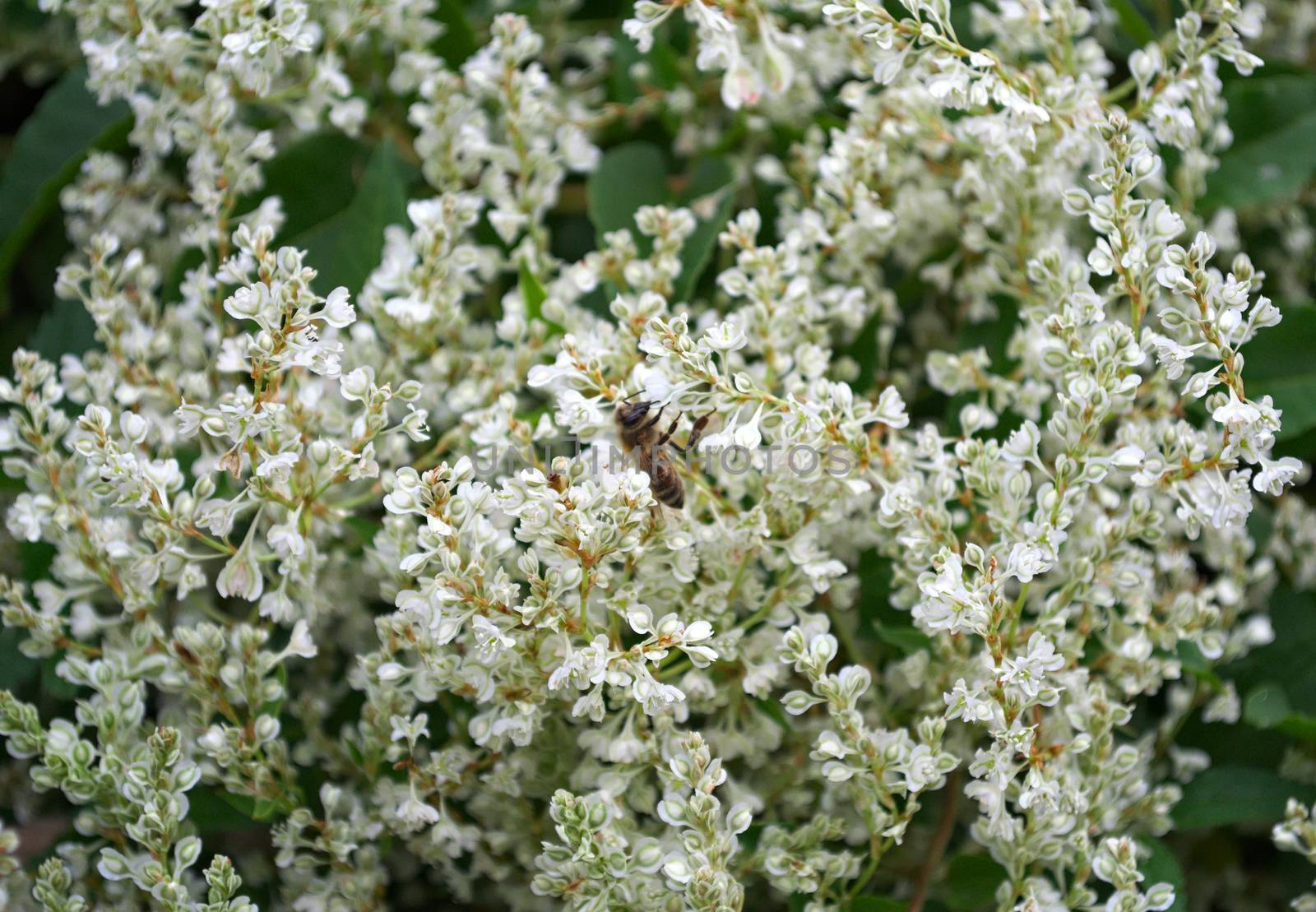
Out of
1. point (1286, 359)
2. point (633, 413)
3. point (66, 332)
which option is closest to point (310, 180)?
point (66, 332)

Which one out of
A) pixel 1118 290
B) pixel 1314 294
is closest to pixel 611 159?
pixel 1118 290

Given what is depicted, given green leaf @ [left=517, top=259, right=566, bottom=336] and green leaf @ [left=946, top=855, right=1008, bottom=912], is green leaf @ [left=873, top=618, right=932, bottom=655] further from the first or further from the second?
green leaf @ [left=517, top=259, right=566, bottom=336]

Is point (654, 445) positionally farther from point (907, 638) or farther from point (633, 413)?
point (907, 638)

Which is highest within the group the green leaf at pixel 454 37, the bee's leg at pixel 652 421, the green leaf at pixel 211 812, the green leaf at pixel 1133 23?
the green leaf at pixel 454 37

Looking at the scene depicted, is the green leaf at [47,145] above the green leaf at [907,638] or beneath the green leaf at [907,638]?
above

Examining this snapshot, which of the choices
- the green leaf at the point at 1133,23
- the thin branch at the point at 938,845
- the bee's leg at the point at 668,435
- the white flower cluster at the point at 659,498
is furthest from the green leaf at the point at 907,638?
the green leaf at the point at 1133,23

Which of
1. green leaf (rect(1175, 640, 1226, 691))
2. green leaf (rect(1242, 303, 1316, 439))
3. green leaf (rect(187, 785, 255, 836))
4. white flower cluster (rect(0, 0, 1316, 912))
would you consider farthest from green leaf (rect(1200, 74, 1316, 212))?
green leaf (rect(187, 785, 255, 836))

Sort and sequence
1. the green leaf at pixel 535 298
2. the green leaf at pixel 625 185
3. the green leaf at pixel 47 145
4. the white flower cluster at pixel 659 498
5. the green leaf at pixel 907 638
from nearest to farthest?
the white flower cluster at pixel 659 498, the green leaf at pixel 907 638, the green leaf at pixel 535 298, the green leaf at pixel 625 185, the green leaf at pixel 47 145

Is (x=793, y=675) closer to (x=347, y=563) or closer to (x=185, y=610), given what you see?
(x=347, y=563)

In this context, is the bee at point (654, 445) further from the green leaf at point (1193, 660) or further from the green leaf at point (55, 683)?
the green leaf at point (55, 683)
